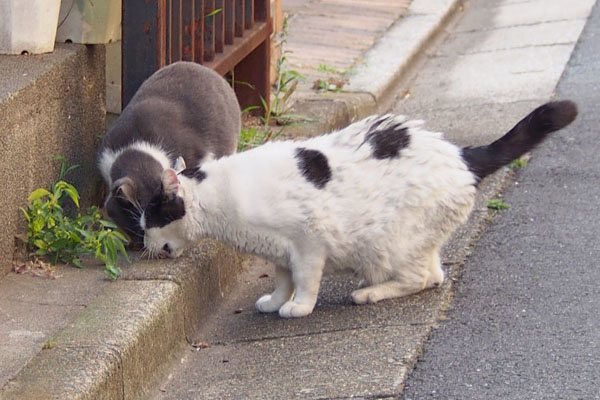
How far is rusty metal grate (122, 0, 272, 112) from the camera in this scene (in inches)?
182

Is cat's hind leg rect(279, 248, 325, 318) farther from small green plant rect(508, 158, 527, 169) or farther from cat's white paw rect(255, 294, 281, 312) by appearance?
small green plant rect(508, 158, 527, 169)

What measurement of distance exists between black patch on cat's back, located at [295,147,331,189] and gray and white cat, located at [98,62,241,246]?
643 millimetres

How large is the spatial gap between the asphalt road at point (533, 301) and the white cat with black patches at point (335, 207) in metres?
0.31

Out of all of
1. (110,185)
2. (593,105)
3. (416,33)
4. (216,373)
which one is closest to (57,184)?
(110,185)

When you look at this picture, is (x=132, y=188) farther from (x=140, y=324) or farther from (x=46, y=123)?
(x=140, y=324)

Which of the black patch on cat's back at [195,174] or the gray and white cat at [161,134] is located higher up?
the black patch on cat's back at [195,174]

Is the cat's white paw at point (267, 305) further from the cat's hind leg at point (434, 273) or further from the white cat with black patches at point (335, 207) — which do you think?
the cat's hind leg at point (434, 273)

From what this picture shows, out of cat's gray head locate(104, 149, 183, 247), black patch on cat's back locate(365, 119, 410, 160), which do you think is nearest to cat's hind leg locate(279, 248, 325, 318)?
black patch on cat's back locate(365, 119, 410, 160)

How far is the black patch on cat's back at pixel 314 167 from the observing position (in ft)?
13.0

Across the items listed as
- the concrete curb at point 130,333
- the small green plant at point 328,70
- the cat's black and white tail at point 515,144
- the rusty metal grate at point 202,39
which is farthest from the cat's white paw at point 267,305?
the small green plant at point 328,70

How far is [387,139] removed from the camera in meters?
4.08

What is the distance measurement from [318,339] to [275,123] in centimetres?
253

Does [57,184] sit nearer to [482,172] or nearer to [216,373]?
[216,373]

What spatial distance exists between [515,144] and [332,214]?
0.80 m
